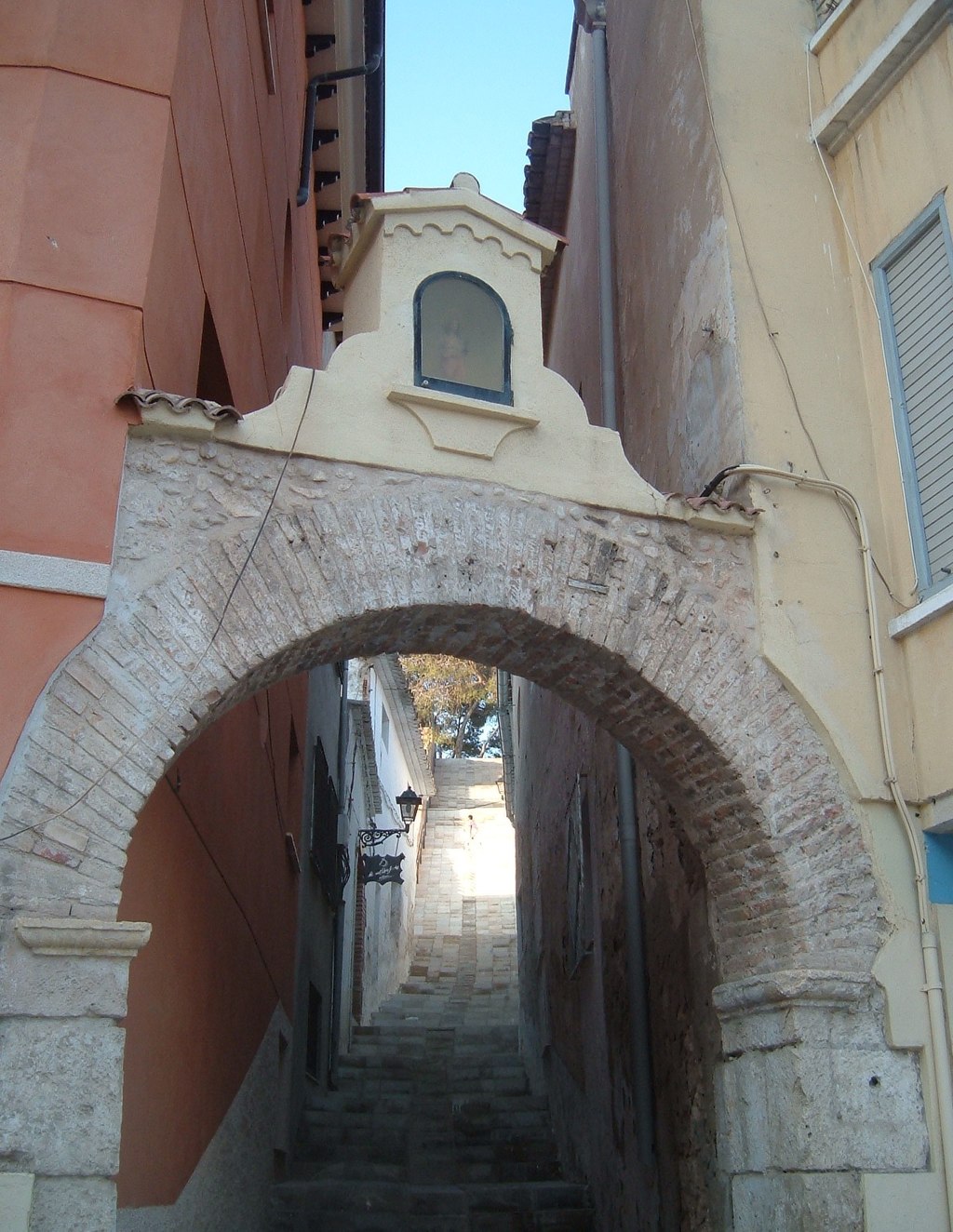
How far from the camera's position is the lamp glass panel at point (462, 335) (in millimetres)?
5652

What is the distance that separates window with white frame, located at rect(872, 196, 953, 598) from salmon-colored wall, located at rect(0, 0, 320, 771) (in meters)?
3.40

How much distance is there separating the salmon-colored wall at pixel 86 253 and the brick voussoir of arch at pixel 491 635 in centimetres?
21

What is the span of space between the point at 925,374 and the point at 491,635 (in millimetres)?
2429

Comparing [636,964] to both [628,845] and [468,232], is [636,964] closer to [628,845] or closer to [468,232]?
[628,845]

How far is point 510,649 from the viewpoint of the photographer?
221 inches

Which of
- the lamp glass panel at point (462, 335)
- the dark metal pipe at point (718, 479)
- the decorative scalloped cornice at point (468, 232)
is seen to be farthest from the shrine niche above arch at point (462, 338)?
the dark metal pipe at point (718, 479)

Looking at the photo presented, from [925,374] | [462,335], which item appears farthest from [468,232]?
[925,374]

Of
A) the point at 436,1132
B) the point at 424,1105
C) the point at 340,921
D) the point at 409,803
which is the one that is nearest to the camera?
the point at 436,1132

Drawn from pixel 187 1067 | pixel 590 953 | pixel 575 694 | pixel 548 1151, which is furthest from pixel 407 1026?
pixel 575 694

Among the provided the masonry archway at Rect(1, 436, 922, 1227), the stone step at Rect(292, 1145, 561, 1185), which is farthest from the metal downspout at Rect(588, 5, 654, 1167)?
the stone step at Rect(292, 1145, 561, 1185)

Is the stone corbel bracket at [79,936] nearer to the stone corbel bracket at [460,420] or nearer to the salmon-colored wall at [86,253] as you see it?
the salmon-colored wall at [86,253]

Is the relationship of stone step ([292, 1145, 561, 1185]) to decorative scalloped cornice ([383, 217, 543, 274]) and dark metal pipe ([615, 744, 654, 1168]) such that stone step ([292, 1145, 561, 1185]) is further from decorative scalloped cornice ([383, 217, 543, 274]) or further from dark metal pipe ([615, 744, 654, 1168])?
decorative scalloped cornice ([383, 217, 543, 274])

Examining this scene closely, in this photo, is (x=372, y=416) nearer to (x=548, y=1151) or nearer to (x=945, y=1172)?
(x=945, y=1172)

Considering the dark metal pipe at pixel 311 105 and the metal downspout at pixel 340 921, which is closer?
the dark metal pipe at pixel 311 105
